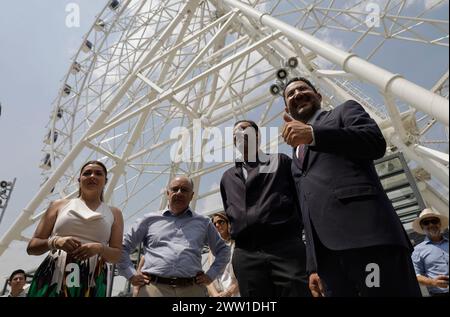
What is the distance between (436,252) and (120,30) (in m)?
15.8

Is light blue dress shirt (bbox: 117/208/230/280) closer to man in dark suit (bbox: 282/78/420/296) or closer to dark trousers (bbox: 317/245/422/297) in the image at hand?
man in dark suit (bbox: 282/78/420/296)

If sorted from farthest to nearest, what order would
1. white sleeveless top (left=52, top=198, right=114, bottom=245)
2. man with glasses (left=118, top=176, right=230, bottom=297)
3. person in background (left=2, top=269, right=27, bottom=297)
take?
person in background (left=2, top=269, right=27, bottom=297) < man with glasses (left=118, top=176, right=230, bottom=297) < white sleeveless top (left=52, top=198, right=114, bottom=245)

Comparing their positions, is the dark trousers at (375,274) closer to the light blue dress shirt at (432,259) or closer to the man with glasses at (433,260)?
the man with glasses at (433,260)

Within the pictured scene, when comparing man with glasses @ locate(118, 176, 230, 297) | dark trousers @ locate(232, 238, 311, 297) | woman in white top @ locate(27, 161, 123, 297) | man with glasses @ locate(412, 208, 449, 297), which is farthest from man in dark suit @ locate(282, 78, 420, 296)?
man with glasses @ locate(412, 208, 449, 297)

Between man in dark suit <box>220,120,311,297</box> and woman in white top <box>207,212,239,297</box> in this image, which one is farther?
woman in white top <box>207,212,239,297</box>

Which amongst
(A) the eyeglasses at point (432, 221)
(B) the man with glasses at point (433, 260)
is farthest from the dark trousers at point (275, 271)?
(A) the eyeglasses at point (432, 221)

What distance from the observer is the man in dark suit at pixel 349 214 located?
189 cm

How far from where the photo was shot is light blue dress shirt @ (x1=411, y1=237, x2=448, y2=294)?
12.6ft

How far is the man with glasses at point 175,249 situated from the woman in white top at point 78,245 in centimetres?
31

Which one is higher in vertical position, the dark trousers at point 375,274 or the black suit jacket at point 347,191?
the black suit jacket at point 347,191

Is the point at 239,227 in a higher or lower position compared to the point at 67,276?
higher
